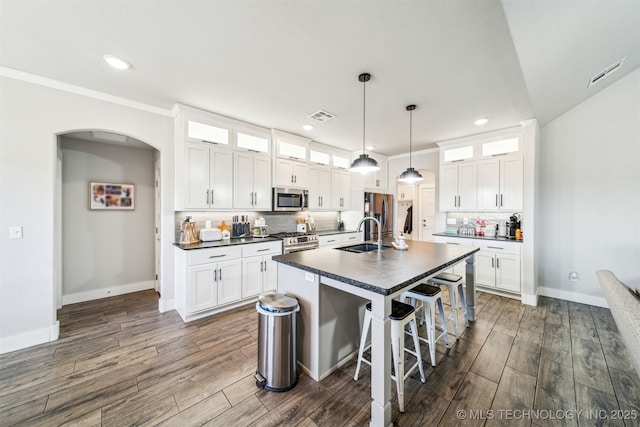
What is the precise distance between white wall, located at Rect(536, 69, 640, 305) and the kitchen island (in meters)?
2.59

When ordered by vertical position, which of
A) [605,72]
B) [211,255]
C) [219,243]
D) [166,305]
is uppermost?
[605,72]

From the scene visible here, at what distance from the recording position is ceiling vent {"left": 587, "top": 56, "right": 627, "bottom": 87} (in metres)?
2.78

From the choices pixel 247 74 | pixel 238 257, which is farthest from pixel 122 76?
pixel 238 257

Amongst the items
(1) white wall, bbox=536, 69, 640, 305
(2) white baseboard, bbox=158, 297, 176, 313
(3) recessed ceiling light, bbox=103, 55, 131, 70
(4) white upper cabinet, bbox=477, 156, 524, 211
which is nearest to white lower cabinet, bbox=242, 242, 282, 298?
(2) white baseboard, bbox=158, 297, 176, 313

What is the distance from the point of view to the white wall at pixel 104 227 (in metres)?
3.50

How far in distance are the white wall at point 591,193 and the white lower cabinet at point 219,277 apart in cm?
430

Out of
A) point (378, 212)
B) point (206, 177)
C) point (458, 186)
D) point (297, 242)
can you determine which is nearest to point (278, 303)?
point (297, 242)

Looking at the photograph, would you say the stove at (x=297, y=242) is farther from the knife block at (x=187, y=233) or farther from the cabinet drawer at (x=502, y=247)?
the cabinet drawer at (x=502, y=247)

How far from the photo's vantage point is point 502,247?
150 inches

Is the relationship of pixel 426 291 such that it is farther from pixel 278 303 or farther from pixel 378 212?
pixel 378 212

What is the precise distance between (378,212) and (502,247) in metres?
2.41

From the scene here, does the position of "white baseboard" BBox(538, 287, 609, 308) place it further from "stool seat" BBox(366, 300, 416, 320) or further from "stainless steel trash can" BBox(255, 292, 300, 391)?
"stainless steel trash can" BBox(255, 292, 300, 391)

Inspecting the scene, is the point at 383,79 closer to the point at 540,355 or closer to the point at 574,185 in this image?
the point at 540,355

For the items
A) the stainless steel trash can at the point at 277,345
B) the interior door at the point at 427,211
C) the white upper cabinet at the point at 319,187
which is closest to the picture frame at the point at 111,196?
the white upper cabinet at the point at 319,187
